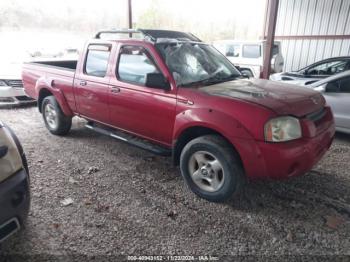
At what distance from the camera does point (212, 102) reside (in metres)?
2.93

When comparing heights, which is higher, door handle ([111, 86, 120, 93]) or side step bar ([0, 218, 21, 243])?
door handle ([111, 86, 120, 93])

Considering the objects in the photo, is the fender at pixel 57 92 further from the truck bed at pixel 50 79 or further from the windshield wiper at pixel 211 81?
the windshield wiper at pixel 211 81

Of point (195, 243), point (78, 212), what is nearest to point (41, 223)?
point (78, 212)

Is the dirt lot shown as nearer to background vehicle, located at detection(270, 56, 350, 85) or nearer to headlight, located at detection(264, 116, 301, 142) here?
headlight, located at detection(264, 116, 301, 142)

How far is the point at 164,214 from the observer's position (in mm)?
2957

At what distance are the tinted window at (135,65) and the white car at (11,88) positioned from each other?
14.9 feet

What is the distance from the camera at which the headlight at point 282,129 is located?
2650 mm

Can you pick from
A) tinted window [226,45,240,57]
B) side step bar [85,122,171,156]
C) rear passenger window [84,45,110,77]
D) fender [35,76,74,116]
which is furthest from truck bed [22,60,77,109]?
tinted window [226,45,240,57]

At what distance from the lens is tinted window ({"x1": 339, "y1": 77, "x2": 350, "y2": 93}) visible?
4938mm

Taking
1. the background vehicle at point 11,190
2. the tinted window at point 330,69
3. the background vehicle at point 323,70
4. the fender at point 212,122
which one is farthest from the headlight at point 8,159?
the tinted window at point 330,69

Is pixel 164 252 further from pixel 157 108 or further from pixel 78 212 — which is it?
pixel 157 108

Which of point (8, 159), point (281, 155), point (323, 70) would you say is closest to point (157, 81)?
point (281, 155)

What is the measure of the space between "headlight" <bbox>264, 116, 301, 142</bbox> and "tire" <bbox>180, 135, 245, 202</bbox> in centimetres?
43

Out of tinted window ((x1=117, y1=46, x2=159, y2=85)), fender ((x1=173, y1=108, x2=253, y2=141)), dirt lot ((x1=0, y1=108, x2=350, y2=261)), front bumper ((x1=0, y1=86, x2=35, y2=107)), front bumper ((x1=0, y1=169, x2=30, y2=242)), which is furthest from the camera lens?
front bumper ((x1=0, y1=86, x2=35, y2=107))
